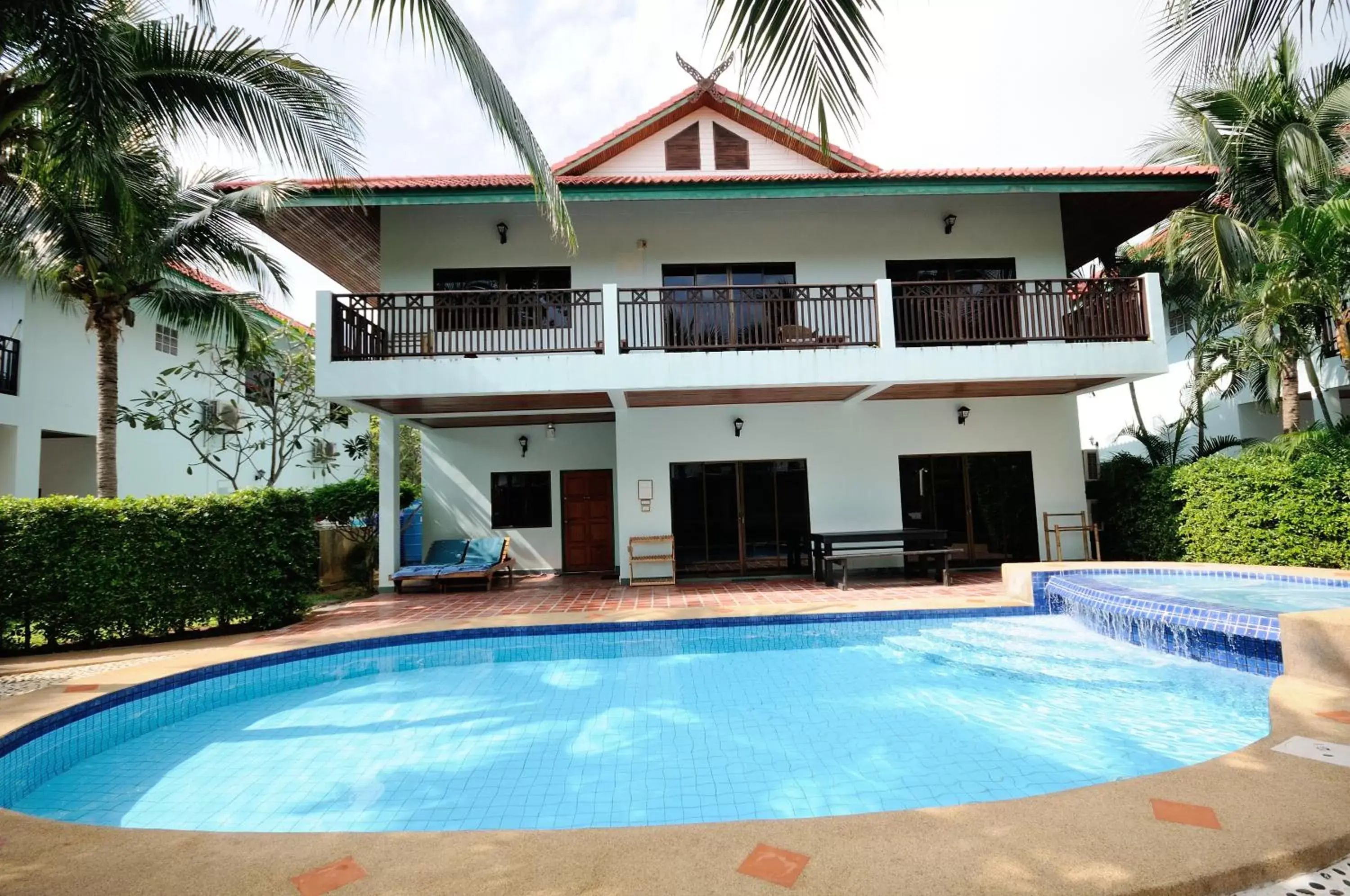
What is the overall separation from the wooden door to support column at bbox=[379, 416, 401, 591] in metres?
3.26

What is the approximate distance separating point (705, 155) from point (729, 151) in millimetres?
482

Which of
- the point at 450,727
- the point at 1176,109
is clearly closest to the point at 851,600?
the point at 450,727

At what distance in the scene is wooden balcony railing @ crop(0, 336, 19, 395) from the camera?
11922 mm

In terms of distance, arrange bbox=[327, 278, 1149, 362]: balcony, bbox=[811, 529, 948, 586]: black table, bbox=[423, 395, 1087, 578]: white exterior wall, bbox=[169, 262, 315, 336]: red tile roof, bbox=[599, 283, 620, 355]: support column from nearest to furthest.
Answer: bbox=[599, 283, 620, 355]: support column < bbox=[327, 278, 1149, 362]: balcony < bbox=[811, 529, 948, 586]: black table < bbox=[423, 395, 1087, 578]: white exterior wall < bbox=[169, 262, 315, 336]: red tile roof

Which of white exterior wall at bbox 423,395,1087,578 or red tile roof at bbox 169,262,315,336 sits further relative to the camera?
red tile roof at bbox 169,262,315,336

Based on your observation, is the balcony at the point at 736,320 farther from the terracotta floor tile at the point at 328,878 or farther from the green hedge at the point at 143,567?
the terracotta floor tile at the point at 328,878

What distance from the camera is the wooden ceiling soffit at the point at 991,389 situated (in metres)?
10.5

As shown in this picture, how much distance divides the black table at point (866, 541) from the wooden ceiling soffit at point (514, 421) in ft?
14.2

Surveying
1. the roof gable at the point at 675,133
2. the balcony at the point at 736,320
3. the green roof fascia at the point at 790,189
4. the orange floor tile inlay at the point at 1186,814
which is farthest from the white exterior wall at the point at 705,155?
the orange floor tile inlay at the point at 1186,814

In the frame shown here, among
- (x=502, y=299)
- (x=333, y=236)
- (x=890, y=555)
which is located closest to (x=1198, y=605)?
(x=890, y=555)

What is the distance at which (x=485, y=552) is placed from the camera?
11984 millimetres

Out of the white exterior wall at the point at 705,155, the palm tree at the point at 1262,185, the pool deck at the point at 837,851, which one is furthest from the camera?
the white exterior wall at the point at 705,155

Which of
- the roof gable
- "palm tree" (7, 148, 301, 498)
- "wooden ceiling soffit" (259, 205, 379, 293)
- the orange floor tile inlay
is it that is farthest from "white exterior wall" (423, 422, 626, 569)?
the orange floor tile inlay

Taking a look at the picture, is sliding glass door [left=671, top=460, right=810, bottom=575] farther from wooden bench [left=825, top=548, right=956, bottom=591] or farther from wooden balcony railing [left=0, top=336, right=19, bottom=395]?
wooden balcony railing [left=0, top=336, right=19, bottom=395]
